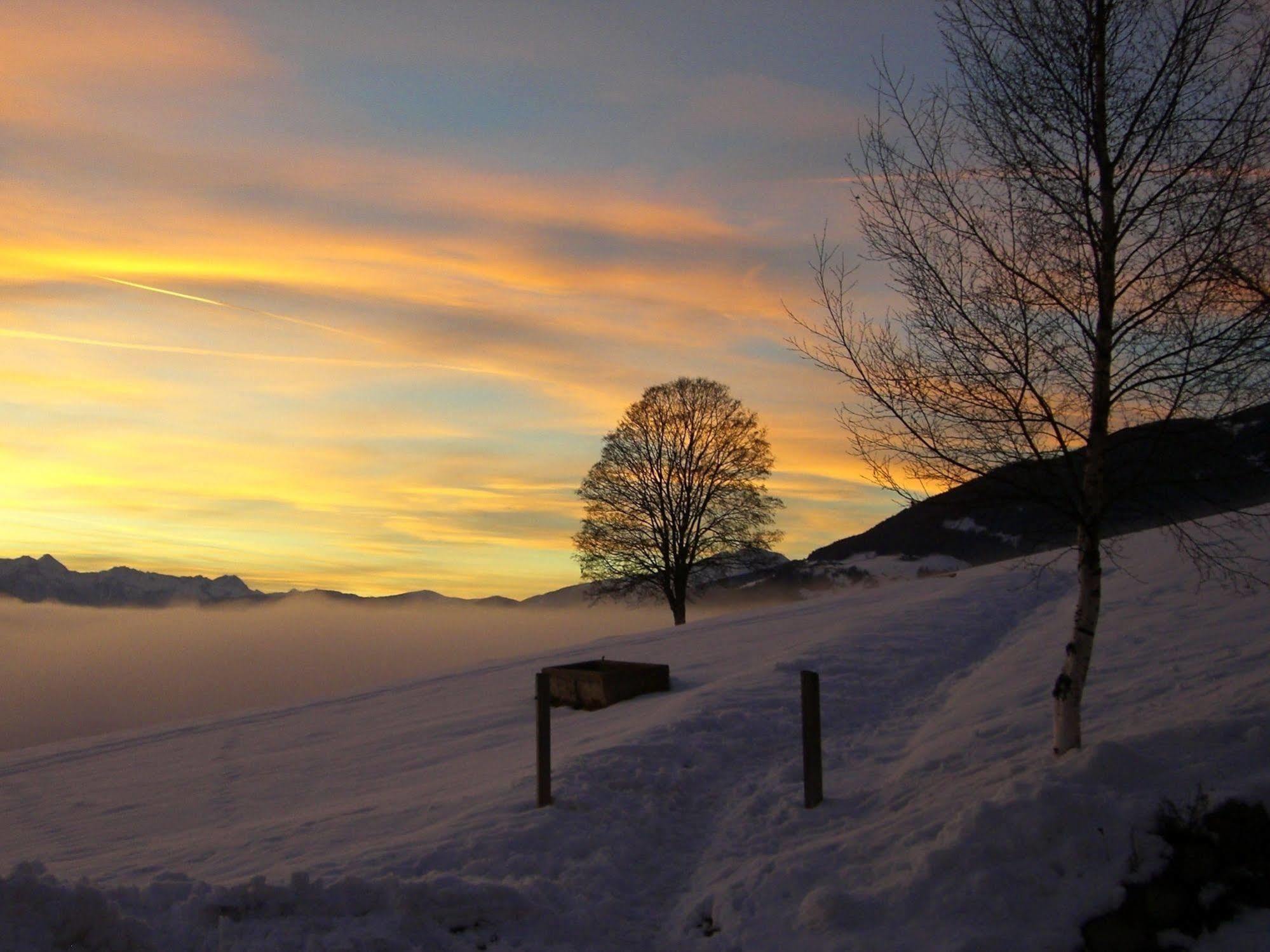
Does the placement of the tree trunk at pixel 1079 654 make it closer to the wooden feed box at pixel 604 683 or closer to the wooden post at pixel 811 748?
the wooden post at pixel 811 748

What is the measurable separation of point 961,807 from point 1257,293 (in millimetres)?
6033

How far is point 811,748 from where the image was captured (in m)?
10.3

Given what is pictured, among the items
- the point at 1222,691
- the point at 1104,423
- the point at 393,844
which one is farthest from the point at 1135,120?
the point at 393,844

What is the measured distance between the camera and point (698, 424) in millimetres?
37875

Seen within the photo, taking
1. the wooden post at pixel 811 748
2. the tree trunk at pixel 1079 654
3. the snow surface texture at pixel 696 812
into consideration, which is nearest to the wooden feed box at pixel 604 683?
the snow surface texture at pixel 696 812

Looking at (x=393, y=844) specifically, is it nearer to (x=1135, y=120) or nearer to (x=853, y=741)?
(x=853, y=741)

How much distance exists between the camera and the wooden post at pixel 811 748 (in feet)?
33.7

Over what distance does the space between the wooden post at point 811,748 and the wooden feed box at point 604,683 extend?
28.4ft

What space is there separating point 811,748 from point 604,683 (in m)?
8.99

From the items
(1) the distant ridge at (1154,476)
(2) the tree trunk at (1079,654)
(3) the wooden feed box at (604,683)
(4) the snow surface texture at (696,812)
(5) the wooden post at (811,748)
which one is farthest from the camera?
(3) the wooden feed box at (604,683)

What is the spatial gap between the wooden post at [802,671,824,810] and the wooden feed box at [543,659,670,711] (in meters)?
8.66

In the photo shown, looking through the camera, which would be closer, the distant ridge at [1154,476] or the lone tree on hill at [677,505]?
the distant ridge at [1154,476]

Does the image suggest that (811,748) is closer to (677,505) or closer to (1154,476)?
(1154,476)

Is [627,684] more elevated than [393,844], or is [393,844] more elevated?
[627,684]
